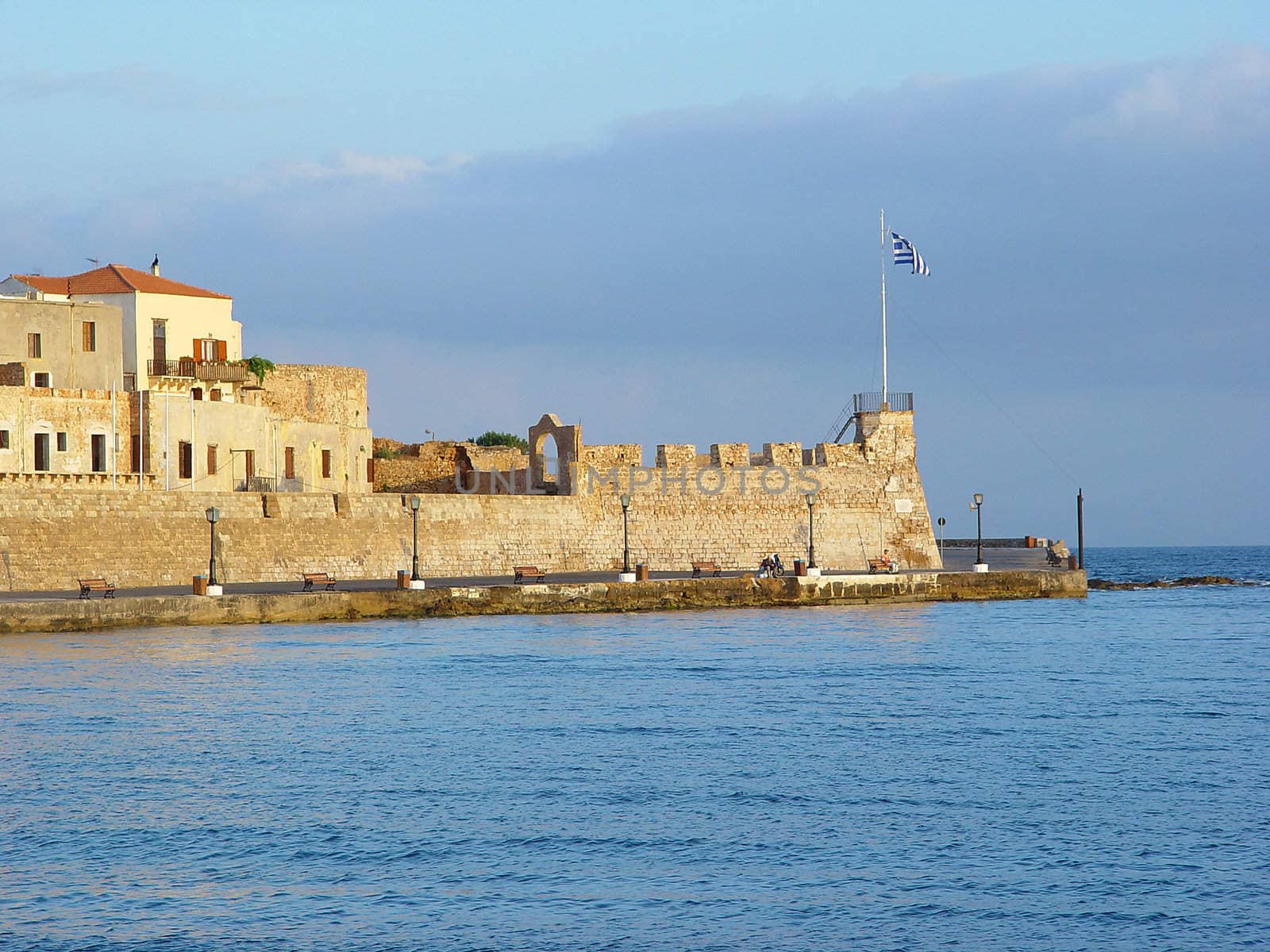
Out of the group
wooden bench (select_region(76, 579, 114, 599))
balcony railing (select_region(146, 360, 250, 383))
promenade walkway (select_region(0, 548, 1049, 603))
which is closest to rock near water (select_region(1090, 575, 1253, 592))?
promenade walkway (select_region(0, 548, 1049, 603))

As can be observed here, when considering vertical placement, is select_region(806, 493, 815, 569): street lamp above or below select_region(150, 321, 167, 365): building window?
below

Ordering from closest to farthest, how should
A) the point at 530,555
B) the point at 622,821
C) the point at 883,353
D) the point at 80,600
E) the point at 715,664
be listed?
the point at 622,821, the point at 715,664, the point at 80,600, the point at 530,555, the point at 883,353

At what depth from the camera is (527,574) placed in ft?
119

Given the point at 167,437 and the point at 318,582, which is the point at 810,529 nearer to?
the point at 318,582

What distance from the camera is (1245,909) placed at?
9.98 m

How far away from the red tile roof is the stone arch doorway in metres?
10.7

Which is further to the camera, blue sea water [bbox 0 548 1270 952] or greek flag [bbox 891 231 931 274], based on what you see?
greek flag [bbox 891 231 931 274]

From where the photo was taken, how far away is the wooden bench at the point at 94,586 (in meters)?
26.3

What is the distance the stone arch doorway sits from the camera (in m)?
38.2

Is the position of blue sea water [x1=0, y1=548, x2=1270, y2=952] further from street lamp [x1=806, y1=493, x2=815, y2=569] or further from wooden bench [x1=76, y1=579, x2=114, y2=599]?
street lamp [x1=806, y1=493, x2=815, y2=569]

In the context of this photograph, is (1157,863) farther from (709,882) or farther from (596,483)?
(596,483)

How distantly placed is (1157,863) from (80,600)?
19.5m

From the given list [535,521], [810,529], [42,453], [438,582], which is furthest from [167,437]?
[810,529]

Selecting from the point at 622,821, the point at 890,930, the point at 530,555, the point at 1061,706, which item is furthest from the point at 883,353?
the point at 890,930
